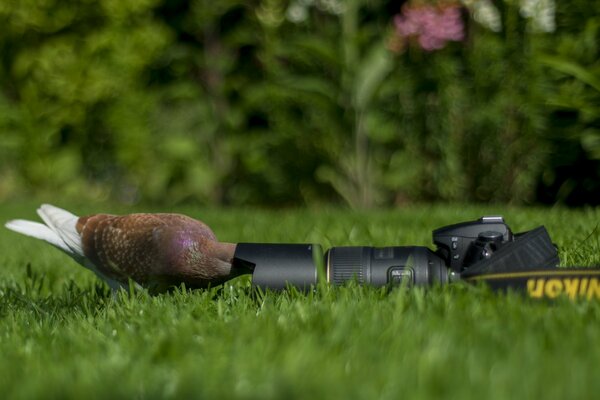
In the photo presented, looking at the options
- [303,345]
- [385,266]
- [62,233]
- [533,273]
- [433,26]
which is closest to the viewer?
[303,345]

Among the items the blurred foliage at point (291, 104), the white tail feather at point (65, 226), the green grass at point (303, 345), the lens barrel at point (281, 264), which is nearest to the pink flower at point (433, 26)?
the blurred foliage at point (291, 104)

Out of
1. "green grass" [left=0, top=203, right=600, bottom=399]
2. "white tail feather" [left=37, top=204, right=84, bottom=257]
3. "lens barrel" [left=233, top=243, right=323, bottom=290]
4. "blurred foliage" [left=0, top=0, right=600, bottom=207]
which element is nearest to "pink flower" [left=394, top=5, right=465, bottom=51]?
"blurred foliage" [left=0, top=0, right=600, bottom=207]

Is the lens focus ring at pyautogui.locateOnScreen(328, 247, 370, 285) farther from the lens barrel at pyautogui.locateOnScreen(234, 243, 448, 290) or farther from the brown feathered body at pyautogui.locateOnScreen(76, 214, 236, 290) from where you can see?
the brown feathered body at pyautogui.locateOnScreen(76, 214, 236, 290)

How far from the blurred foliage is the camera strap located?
9.77 ft

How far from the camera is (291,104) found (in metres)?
6.61

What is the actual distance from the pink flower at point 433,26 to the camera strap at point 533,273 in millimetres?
3976

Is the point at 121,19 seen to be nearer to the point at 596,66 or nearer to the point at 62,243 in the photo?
the point at 596,66

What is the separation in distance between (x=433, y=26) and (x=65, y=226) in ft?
13.1

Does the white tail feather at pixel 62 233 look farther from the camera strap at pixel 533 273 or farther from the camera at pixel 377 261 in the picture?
the camera strap at pixel 533 273

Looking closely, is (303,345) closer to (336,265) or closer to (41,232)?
(336,265)

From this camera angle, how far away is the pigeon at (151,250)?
2031 mm

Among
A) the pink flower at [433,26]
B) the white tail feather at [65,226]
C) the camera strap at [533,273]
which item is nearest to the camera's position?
the camera strap at [533,273]

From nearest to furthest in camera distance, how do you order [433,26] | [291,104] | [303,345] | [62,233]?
[303,345] < [62,233] < [433,26] < [291,104]

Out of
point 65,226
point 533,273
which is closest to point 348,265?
point 533,273
